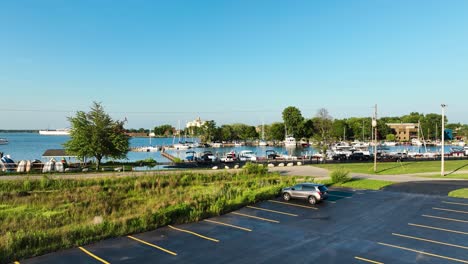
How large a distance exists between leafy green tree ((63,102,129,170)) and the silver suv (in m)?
31.5

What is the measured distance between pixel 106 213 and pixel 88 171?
2334cm

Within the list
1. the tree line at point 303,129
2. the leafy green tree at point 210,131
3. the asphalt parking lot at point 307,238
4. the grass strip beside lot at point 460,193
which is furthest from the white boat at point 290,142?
the asphalt parking lot at point 307,238

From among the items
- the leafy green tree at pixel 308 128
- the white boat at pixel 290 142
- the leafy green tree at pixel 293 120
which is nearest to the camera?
the white boat at pixel 290 142

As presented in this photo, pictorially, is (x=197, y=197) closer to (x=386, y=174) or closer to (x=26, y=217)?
(x=26, y=217)

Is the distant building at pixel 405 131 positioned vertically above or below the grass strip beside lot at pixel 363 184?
above

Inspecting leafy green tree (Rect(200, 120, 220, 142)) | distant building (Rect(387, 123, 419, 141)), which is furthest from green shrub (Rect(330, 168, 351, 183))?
distant building (Rect(387, 123, 419, 141))

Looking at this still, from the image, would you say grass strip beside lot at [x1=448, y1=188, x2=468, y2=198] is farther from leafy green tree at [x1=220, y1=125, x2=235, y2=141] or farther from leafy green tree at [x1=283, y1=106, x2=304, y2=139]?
leafy green tree at [x1=220, y1=125, x2=235, y2=141]

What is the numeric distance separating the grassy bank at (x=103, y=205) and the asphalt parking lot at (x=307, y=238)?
107 centimetres

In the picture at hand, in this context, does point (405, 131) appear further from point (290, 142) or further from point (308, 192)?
point (308, 192)

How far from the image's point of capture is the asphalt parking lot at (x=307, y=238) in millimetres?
15234

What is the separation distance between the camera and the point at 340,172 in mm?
37312

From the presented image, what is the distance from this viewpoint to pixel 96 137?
48.4 metres

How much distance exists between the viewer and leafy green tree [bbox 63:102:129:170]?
48.5 meters

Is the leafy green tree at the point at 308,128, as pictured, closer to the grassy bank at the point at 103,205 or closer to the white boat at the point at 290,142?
the white boat at the point at 290,142
